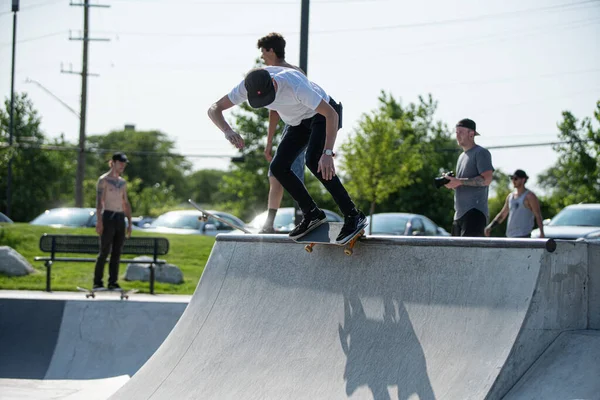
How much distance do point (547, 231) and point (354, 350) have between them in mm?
10094

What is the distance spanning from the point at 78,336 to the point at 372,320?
191 inches

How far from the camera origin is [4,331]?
8586mm

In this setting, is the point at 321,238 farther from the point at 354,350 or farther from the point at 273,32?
the point at 273,32

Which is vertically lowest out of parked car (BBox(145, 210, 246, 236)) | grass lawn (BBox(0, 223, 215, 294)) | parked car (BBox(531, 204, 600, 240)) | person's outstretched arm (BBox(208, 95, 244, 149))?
grass lawn (BBox(0, 223, 215, 294))

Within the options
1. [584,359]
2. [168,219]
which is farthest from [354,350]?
[168,219]

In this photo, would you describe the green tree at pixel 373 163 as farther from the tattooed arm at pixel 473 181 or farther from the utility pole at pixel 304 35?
the tattooed arm at pixel 473 181

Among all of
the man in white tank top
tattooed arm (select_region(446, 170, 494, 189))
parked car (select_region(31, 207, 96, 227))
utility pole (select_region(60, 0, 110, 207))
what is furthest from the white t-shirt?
utility pole (select_region(60, 0, 110, 207))

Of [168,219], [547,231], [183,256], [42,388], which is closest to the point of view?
[42,388]

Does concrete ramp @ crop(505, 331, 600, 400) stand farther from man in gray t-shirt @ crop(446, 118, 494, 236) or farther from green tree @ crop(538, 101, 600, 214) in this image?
green tree @ crop(538, 101, 600, 214)

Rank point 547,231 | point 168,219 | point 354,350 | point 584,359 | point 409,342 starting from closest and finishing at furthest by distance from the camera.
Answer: point 584,359 < point 409,342 < point 354,350 < point 547,231 < point 168,219

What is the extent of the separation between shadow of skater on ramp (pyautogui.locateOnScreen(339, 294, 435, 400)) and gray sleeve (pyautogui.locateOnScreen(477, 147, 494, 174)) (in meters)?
2.42

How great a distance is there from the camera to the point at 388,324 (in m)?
4.58

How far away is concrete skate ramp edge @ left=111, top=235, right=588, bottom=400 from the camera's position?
155 inches

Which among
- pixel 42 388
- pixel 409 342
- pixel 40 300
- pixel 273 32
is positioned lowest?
pixel 42 388
